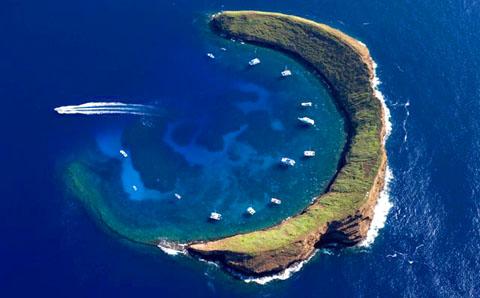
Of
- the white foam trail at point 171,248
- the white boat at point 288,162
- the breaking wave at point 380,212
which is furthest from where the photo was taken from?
the white boat at point 288,162

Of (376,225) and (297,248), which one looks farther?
(376,225)

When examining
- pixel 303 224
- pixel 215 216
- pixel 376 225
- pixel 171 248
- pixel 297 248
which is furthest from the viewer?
pixel 215 216

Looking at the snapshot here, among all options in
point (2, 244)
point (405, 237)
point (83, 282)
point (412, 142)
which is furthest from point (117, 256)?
point (412, 142)

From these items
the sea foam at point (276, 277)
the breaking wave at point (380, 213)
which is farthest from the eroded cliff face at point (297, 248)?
the breaking wave at point (380, 213)

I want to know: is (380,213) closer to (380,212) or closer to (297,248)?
(380,212)

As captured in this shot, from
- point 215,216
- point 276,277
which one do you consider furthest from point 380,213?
point 215,216

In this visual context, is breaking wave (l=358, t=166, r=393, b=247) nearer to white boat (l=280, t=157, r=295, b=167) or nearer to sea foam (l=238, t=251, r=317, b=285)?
sea foam (l=238, t=251, r=317, b=285)

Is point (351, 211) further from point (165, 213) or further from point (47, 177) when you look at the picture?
point (47, 177)

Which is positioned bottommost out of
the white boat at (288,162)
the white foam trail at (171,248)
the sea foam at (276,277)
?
the white foam trail at (171,248)

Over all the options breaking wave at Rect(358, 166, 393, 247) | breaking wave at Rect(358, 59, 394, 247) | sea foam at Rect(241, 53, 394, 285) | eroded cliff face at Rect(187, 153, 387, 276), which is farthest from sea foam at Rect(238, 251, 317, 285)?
breaking wave at Rect(358, 59, 394, 247)

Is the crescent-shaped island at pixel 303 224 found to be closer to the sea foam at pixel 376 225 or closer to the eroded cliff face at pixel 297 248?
the eroded cliff face at pixel 297 248

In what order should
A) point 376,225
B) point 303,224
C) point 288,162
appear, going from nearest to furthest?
1. point 303,224
2. point 376,225
3. point 288,162
